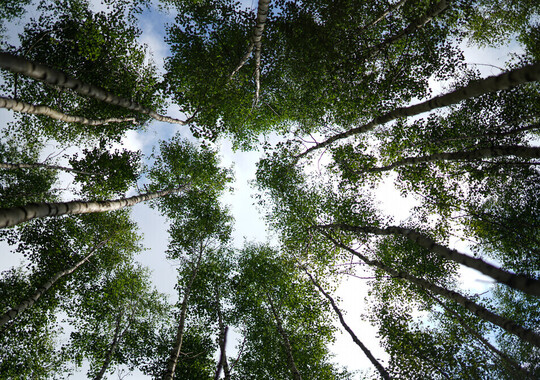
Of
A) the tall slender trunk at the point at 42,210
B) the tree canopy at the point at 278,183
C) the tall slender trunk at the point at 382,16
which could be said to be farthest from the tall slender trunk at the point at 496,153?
the tall slender trunk at the point at 42,210

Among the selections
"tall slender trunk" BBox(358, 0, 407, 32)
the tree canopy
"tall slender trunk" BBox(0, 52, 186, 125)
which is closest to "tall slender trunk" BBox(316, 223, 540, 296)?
the tree canopy

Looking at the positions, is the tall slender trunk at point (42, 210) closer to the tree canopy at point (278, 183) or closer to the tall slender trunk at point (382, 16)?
the tree canopy at point (278, 183)

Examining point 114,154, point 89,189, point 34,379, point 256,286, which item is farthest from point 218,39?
point 34,379

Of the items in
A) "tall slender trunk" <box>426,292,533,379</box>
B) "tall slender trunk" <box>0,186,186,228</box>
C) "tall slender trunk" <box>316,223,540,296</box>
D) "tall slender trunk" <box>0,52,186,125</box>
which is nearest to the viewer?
"tall slender trunk" <box>316,223,540,296</box>

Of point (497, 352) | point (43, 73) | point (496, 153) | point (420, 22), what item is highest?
point (420, 22)

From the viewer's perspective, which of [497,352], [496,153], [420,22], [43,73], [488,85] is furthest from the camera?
[497,352]

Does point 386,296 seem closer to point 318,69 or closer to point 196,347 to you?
point 196,347

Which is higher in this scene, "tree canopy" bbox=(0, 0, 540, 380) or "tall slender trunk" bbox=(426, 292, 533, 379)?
"tree canopy" bbox=(0, 0, 540, 380)

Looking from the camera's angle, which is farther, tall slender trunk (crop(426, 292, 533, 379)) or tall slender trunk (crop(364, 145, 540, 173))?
tall slender trunk (crop(426, 292, 533, 379))

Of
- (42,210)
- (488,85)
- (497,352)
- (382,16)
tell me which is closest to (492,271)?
(488,85)

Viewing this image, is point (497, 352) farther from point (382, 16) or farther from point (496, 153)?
point (382, 16)

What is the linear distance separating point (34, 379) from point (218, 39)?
17.4 metres

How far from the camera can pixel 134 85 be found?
930cm

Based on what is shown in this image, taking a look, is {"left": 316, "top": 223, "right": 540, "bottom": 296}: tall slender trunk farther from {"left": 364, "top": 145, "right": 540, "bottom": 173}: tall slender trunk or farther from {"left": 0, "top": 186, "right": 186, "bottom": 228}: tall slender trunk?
{"left": 0, "top": 186, "right": 186, "bottom": 228}: tall slender trunk
